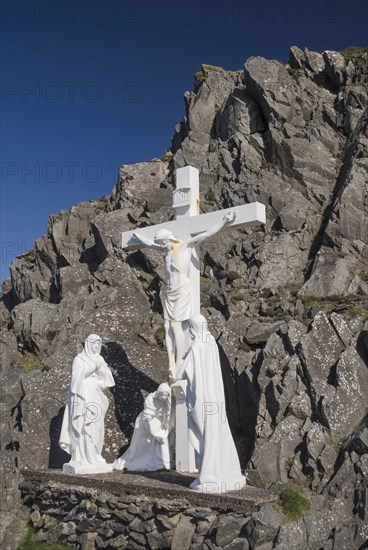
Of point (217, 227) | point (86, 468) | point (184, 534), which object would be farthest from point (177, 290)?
point (184, 534)

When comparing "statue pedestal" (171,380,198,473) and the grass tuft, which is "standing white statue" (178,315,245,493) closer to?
the grass tuft

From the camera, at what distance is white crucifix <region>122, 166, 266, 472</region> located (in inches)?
413

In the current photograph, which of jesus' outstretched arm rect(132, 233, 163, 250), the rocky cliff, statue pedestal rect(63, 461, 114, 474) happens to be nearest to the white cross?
jesus' outstretched arm rect(132, 233, 163, 250)

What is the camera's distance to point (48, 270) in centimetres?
2272

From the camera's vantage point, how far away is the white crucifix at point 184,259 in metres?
10.5

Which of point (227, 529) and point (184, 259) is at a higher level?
point (184, 259)

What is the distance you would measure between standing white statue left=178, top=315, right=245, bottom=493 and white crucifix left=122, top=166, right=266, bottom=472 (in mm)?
1349

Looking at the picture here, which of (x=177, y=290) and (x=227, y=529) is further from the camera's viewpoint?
(x=177, y=290)

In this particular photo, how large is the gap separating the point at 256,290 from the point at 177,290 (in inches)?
218

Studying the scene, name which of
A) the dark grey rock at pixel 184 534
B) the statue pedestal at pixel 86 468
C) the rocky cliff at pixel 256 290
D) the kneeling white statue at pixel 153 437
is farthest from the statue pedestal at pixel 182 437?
the dark grey rock at pixel 184 534

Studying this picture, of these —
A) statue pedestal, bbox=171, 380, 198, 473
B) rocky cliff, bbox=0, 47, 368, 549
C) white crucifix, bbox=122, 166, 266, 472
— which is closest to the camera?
rocky cliff, bbox=0, 47, 368, 549

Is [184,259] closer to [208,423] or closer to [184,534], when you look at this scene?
[208,423]

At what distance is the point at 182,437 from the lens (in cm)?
1041

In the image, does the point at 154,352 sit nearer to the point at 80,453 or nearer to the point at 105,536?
the point at 80,453
